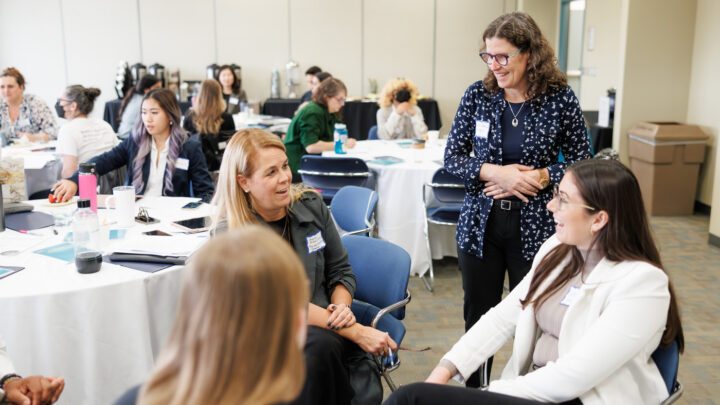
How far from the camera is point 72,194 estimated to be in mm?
3311

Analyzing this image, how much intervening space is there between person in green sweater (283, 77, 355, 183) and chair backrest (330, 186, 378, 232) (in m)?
1.57

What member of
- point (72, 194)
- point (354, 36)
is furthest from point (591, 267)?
point (354, 36)

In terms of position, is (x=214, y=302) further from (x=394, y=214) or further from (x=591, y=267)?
(x=394, y=214)

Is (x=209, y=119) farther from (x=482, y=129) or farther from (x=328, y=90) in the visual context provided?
(x=482, y=129)

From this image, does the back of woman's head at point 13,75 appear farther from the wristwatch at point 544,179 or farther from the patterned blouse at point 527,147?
the wristwatch at point 544,179

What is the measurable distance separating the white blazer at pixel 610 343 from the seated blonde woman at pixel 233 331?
3.08 ft

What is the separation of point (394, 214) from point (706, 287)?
2.22 metres

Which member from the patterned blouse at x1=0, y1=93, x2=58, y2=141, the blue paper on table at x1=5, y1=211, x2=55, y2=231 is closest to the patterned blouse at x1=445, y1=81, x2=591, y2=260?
the blue paper on table at x1=5, y1=211, x2=55, y2=231

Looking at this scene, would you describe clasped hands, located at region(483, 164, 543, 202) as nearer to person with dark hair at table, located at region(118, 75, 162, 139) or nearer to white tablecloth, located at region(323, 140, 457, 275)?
white tablecloth, located at region(323, 140, 457, 275)

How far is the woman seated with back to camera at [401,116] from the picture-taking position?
19.8 feet

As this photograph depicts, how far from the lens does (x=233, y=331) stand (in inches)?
32.7

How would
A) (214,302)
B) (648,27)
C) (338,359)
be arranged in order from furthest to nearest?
(648,27)
(338,359)
(214,302)

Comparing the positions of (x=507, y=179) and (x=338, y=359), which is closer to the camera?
(x=338, y=359)

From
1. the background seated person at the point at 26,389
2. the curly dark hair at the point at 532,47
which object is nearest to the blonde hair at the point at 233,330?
the background seated person at the point at 26,389
